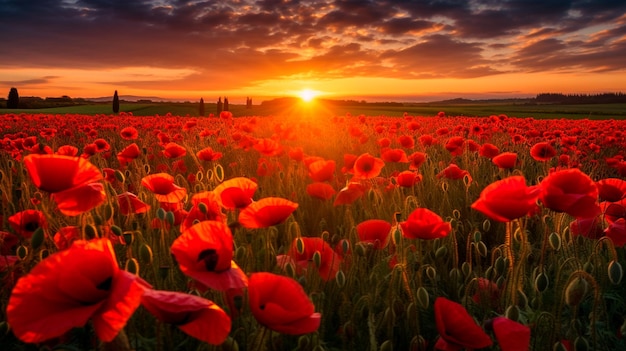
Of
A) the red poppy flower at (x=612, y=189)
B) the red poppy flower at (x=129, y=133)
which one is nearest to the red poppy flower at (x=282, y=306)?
the red poppy flower at (x=612, y=189)

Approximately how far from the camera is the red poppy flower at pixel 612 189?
2.03 meters

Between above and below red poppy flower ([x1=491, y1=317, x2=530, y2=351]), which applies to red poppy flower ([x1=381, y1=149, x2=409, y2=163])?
above

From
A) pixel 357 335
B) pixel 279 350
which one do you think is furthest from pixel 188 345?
pixel 357 335

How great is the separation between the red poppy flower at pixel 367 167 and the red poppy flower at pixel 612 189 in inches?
47.9

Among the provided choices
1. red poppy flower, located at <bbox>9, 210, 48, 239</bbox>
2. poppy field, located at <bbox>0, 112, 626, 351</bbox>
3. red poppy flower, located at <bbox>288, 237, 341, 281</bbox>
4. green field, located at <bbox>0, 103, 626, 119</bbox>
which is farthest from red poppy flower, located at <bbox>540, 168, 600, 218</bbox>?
green field, located at <bbox>0, 103, 626, 119</bbox>

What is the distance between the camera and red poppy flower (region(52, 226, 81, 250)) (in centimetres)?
170

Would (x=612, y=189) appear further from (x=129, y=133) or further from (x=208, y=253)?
(x=129, y=133)

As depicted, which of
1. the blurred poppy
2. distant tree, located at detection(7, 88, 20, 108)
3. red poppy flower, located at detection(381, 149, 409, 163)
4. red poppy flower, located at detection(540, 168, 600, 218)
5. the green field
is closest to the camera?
red poppy flower, located at detection(540, 168, 600, 218)

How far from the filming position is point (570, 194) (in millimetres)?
1412

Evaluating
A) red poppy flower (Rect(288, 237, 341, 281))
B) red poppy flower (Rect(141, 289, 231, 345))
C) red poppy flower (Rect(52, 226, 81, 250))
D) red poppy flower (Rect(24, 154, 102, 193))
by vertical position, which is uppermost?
red poppy flower (Rect(24, 154, 102, 193))

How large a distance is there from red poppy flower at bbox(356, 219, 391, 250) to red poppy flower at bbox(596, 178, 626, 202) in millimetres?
988

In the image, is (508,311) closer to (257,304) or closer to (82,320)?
(257,304)

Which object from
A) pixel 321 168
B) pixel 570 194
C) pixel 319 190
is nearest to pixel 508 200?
pixel 570 194

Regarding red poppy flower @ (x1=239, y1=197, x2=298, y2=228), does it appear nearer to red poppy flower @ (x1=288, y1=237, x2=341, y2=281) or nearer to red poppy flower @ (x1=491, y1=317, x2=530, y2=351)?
red poppy flower @ (x1=288, y1=237, x2=341, y2=281)
